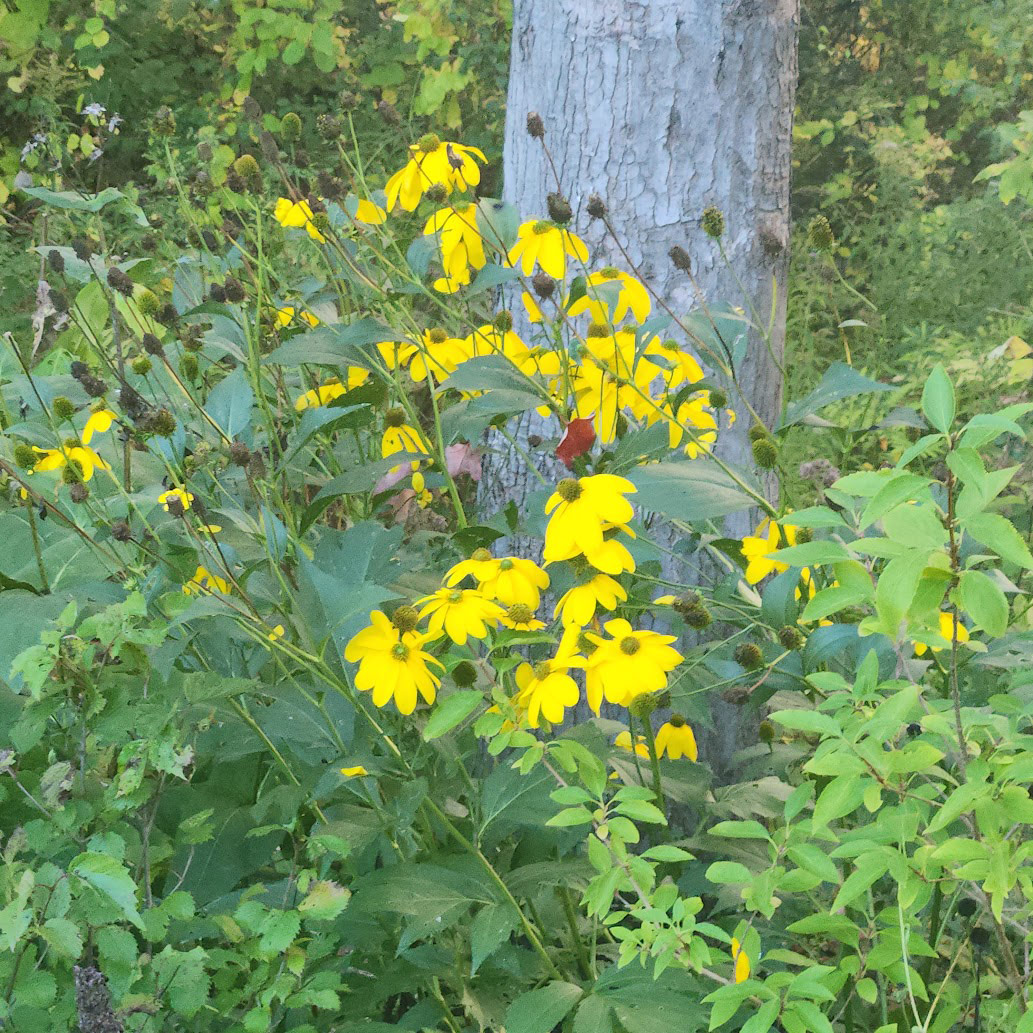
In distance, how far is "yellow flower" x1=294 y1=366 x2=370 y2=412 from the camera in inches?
67.1

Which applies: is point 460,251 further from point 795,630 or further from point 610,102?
point 795,630

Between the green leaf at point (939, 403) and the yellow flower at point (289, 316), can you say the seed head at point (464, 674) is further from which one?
the yellow flower at point (289, 316)

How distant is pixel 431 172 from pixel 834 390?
2.15 feet

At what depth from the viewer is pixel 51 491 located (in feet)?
5.19

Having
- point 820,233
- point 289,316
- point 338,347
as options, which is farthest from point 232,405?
point 820,233

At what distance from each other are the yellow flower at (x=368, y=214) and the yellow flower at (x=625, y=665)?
0.77 metres

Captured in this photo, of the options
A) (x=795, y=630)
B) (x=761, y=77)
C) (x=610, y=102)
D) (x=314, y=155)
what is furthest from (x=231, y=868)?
(x=314, y=155)

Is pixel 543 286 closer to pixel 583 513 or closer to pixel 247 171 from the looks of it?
pixel 583 513

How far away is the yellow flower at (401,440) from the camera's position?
162 centimetres

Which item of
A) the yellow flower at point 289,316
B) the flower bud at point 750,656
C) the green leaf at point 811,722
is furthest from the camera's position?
the yellow flower at point 289,316

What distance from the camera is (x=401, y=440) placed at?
5.51 feet

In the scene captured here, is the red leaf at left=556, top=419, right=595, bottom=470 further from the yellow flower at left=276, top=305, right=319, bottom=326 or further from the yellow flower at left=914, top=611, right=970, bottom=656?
the yellow flower at left=276, top=305, right=319, bottom=326

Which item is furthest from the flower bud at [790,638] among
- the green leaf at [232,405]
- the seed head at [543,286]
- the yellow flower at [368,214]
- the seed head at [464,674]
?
the yellow flower at [368,214]

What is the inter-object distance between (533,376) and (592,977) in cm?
77
